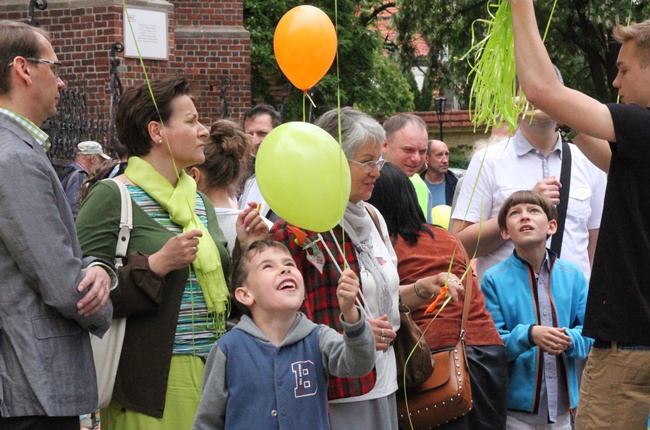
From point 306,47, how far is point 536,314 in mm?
1839

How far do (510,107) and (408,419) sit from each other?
162 centimetres

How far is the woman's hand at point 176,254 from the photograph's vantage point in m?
3.85

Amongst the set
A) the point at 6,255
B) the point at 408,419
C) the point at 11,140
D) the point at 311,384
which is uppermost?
the point at 11,140

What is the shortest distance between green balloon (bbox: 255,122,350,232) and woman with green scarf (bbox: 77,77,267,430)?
0.34 meters

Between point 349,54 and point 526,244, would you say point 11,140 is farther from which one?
point 349,54

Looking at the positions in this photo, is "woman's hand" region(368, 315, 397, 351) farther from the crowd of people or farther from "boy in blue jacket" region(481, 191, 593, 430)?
"boy in blue jacket" region(481, 191, 593, 430)

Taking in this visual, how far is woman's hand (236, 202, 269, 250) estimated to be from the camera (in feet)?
13.8

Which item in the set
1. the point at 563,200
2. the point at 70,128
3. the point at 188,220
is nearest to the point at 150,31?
the point at 70,128

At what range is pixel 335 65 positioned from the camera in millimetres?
24469

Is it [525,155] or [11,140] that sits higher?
[11,140]

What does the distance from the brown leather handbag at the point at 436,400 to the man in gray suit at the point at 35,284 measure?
1.51m

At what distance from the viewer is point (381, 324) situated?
3951mm

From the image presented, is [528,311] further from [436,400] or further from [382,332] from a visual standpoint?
[382,332]

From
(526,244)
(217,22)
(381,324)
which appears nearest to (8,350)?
(381,324)
